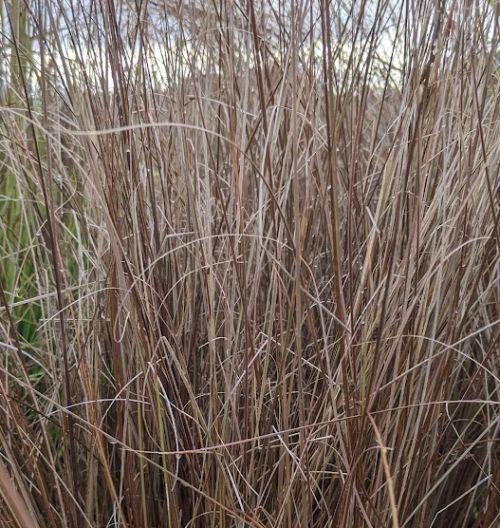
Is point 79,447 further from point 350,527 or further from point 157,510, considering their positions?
point 350,527

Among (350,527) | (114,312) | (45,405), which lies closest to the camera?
(350,527)

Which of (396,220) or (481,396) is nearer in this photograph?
(396,220)

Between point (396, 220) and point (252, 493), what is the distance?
15.5 inches

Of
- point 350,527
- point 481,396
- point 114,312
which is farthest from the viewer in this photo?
point 481,396

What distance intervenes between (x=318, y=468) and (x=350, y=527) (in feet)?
0.35

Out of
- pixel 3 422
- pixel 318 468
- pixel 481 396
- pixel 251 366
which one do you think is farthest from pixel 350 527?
pixel 3 422

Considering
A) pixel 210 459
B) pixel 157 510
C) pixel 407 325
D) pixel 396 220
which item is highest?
pixel 396 220

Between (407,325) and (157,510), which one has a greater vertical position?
(407,325)

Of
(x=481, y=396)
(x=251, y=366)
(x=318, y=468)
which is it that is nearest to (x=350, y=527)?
(x=318, y=468)

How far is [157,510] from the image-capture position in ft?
3.16

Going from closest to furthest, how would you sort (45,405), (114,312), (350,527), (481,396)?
1. (350,527)
2. (114,312)
3. (481,396)
4. (45,405)

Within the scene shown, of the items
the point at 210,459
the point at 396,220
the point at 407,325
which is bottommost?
the point at 210,459

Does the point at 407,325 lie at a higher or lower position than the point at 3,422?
higher

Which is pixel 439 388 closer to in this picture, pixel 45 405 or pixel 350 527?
pixel 350 527
